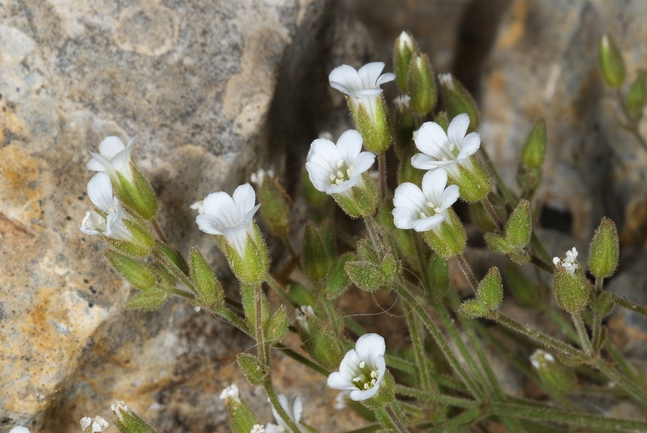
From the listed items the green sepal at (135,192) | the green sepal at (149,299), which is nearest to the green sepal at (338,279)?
the green sepal at (149,299)

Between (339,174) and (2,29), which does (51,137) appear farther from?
(339,174)

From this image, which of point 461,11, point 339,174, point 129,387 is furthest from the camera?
point 461,11

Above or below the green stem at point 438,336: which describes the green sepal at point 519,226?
above

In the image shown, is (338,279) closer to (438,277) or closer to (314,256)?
(314,256)

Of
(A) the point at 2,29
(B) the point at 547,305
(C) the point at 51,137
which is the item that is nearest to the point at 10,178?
(C) the point at 51,137

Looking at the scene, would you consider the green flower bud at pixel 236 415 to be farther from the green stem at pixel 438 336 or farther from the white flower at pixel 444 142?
the white flower at pixel 444 142

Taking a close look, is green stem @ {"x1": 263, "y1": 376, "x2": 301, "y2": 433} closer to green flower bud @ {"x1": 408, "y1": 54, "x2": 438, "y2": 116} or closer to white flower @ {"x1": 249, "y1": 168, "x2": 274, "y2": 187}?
white flower @ {"x1": 249, "y1": 168, "x2": 274, "y2": 187}
